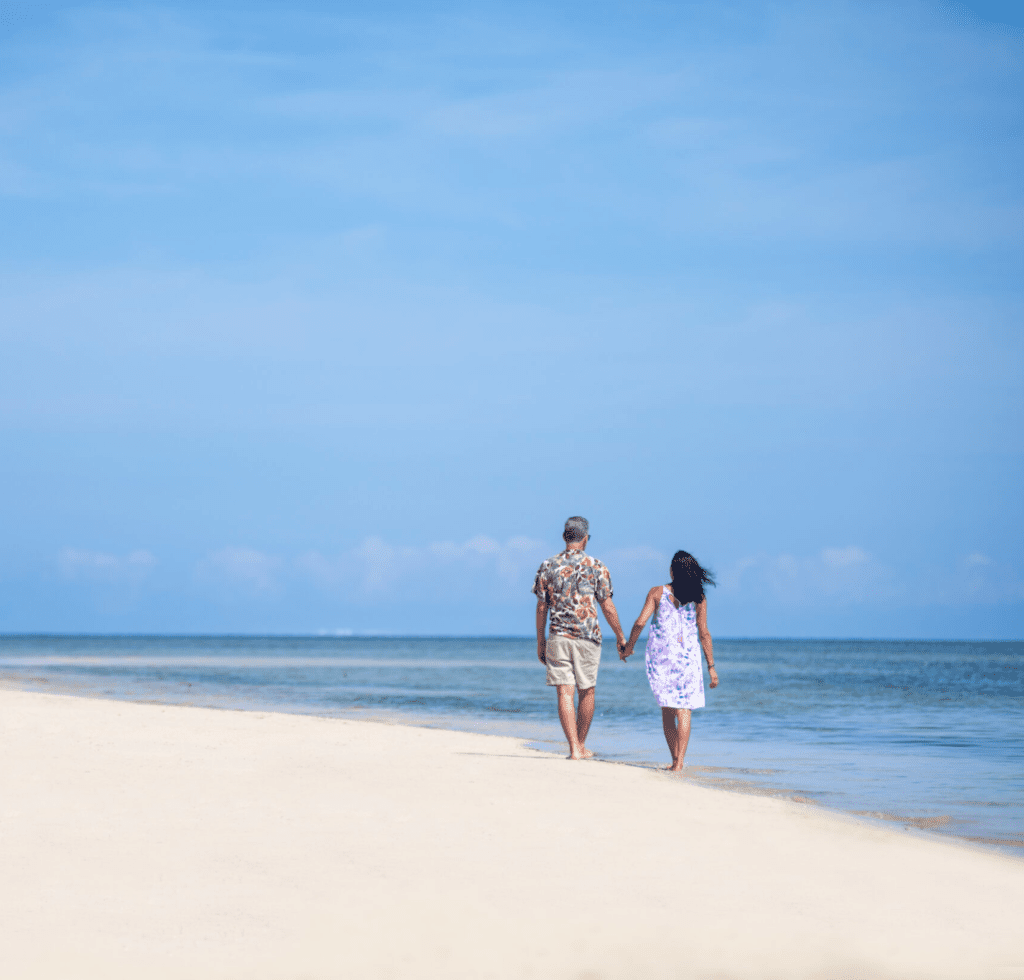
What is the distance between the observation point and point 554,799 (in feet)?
25.1

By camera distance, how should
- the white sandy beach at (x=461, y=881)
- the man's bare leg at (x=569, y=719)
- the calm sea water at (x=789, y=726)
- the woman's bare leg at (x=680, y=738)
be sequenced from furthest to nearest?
1. the man's bare leg at (x=569, y=719)
2. the woman's bare leg at (x=680, y=738)
3. the calm sea water at (x=789, y=726)
4. the white sandy beach at (x=461, y=881)

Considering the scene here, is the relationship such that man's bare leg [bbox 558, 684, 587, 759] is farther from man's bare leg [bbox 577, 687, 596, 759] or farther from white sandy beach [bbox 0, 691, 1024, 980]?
white sandy beach [bbox 0, 691, 1024, 980]

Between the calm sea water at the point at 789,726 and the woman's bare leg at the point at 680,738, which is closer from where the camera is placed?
the calm sea water at the point at 789,726

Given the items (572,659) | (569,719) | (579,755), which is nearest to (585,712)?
(569,719)

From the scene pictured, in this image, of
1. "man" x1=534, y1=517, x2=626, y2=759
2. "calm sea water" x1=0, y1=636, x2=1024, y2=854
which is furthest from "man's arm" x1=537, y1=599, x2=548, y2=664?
"calm sea water" x1=0, y1=636, x2=1024, y2=854

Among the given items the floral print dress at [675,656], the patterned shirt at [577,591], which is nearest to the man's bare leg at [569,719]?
the patterned shirt at [577,591]

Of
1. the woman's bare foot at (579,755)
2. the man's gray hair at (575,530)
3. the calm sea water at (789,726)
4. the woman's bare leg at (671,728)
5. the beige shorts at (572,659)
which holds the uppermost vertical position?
the man's gray hair at (575,530)

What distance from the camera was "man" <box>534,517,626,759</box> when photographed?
31.5 ft

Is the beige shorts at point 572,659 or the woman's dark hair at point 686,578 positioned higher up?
the woman's dark hair at point 686,578

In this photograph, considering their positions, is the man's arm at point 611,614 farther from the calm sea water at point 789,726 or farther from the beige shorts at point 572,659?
the calm sea water at point 789,726

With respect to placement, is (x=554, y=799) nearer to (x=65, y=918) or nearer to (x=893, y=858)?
(x=893, y=858)

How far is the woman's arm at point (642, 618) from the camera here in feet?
30.1

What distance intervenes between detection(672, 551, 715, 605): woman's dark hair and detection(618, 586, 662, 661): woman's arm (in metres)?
0.17

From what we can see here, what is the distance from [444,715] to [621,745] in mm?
6100
